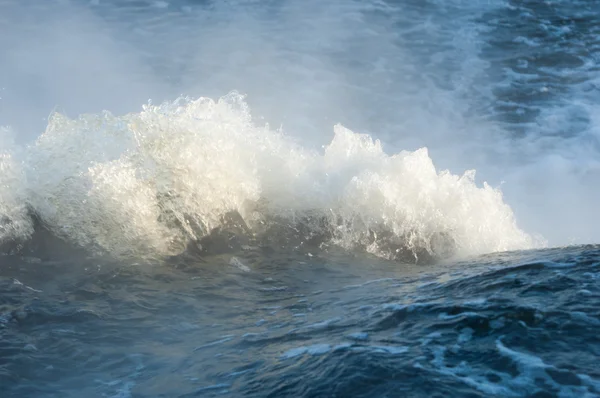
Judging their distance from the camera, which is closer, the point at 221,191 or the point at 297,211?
the point at 221,191

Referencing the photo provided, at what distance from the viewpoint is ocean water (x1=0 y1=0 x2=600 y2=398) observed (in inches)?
125

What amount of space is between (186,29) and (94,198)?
9791 mm

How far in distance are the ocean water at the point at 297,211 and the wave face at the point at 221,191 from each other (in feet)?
0.07

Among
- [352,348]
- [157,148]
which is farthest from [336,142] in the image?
[352,348]

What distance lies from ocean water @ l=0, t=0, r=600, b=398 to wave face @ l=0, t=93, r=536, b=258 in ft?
0.07

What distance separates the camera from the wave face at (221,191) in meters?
5.41

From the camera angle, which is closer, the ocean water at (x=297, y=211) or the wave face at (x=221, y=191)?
the ocean water at (x=297, y=211)

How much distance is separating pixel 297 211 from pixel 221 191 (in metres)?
0.89

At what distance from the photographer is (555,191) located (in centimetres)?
1020

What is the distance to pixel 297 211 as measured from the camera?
21.0 ft

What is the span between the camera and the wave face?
541 cm

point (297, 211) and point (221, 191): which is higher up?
point (221, 191)

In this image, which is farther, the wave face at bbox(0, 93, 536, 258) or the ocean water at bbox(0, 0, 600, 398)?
the wave face at bbox(0, 93, 536, 258)

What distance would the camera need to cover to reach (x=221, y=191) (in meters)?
6.09
